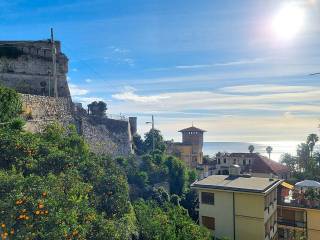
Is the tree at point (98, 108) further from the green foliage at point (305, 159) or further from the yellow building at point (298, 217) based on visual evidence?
the green foliage at point (305, 159)

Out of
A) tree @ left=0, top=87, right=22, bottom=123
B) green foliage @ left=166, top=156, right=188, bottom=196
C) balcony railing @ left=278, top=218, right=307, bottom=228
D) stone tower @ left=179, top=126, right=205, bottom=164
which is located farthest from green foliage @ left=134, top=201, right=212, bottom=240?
stone tower @ left=179, top=126, right=205, bottom=164

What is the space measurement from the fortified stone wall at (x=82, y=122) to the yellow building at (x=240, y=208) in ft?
43.7

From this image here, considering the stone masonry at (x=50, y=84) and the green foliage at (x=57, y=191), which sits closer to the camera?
the green foliage at (x=57, y=191)

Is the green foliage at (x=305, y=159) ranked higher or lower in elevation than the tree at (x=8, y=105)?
lower

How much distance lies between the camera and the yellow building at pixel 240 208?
2670 cm

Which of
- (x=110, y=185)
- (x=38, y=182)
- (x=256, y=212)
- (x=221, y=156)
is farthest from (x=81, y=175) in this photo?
(x=221, y=156)

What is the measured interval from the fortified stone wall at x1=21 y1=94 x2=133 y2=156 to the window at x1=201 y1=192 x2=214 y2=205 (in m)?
12.6

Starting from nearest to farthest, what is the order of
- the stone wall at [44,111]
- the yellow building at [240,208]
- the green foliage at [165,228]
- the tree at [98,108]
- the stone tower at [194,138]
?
1. the green foliage at [165,228]
2. the yellow building at [240,208]
3. the stone wall at [44,111]
4. the tree at [98,108]
5. the stone tower at [194,138]

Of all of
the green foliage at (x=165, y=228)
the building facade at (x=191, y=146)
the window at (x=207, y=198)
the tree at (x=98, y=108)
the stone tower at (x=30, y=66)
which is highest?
the stone tower at (x=30, y=66)

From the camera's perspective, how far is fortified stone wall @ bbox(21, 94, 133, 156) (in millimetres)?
30642

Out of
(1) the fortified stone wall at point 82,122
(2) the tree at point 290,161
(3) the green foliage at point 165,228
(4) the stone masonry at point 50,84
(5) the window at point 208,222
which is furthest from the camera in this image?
(2) the tree at point 290,161

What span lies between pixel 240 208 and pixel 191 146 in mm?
44012

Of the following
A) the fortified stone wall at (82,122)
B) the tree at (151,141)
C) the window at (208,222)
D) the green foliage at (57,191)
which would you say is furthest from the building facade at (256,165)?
the green foliage at (57,191)

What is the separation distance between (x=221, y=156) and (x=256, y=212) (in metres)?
42.0
